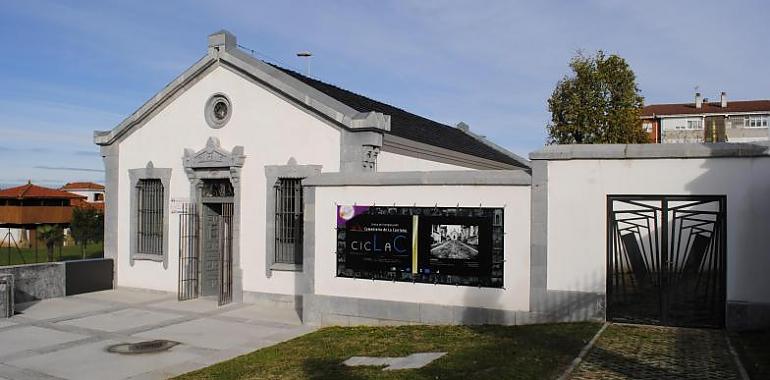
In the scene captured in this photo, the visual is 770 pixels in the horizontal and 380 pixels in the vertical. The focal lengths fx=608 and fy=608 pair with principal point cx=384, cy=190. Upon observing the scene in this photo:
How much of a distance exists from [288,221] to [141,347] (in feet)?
17.0

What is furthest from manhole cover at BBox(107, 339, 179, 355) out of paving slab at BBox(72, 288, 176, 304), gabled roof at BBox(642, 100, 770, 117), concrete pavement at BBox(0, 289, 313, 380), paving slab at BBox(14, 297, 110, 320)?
gabled roof at BBox(642, 100, 770, 117)

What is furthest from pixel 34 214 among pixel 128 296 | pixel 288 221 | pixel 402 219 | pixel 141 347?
pixel 402 219

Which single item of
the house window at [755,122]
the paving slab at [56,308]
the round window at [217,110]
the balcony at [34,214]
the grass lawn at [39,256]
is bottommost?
the paving slab at [56,308]

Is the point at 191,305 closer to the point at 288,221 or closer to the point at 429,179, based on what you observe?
the point at 288,221

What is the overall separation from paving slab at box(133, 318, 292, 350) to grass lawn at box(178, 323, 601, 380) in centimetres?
102

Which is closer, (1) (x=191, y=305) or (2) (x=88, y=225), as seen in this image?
(1) (x=191, y=305)

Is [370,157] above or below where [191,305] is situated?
above

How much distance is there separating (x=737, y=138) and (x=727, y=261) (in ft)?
183

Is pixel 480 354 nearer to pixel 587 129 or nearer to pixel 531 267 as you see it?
pixel 531 267

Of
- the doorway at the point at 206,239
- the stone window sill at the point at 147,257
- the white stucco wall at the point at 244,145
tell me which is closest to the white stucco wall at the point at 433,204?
the white stucco wall at the point at 244,145

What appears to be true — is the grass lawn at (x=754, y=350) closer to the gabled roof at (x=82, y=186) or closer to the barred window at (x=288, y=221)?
the barred window at (x=288, y=221)

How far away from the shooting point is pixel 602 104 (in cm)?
2791

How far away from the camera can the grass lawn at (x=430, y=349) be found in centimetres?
773

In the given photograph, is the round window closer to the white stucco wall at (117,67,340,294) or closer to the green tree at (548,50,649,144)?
the white stucco wall at (117,67,340,294)
